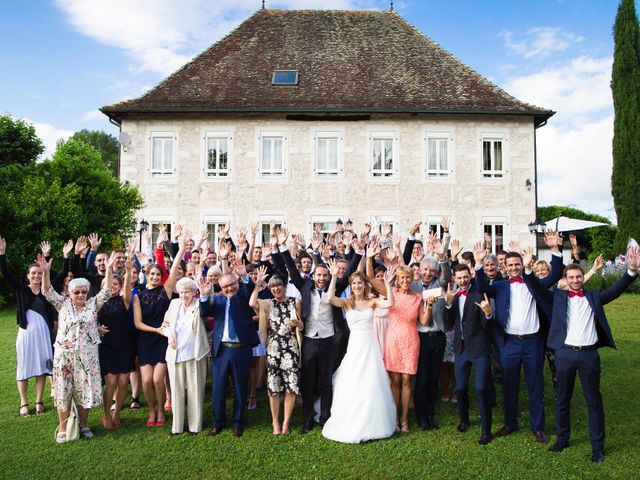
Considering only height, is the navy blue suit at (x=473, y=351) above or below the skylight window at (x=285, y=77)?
below

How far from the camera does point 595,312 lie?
16.9ft

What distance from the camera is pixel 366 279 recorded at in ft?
19.8

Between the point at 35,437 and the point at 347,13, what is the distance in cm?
2355

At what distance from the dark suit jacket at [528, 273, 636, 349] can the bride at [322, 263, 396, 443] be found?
1767 millimetres

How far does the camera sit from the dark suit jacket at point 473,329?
562 cm

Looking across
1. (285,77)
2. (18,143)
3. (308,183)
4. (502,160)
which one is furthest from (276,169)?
(18,143)

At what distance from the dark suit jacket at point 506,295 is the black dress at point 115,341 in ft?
14.1

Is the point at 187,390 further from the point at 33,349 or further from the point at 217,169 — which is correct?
the point at 217,169

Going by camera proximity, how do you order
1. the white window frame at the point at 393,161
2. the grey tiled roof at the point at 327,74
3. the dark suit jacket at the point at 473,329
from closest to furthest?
the dark suit jacket at the point at 473,329 → the grey tiled roof at the point at 327,74 → the white window frame at the point at 393,161

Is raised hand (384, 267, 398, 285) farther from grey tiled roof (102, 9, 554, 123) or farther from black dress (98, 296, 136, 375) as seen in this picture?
grey tiled roof (102, 9, 554, 123)

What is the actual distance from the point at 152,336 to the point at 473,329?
12.6 ft

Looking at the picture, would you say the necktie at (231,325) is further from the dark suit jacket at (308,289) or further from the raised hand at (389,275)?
the raised hand at (389,275)

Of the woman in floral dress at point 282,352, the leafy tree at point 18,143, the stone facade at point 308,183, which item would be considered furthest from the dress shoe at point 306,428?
the leafy tree at point 18,143

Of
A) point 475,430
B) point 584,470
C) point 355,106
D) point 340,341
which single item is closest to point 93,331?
point 340,341
